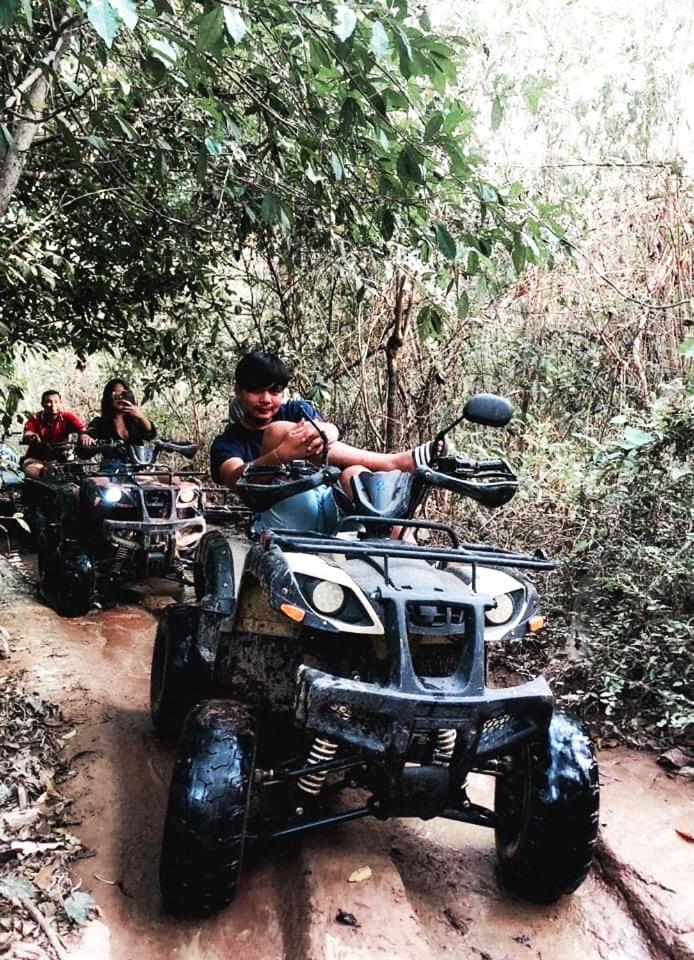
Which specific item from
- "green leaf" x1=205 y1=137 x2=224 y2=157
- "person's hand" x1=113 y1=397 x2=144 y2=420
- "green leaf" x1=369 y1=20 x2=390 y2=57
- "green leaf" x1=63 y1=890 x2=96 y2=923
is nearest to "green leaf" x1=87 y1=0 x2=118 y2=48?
"green leaf" x1=369 y1=20 x2=390 y2=57

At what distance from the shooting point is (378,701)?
177cm

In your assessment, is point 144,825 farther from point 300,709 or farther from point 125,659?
point 125,659

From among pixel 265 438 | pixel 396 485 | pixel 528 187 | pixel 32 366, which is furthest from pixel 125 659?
pixel 32 366

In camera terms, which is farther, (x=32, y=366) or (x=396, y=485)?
(x=32, y=366)

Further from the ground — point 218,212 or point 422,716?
point 218,212

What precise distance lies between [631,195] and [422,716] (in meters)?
5.46

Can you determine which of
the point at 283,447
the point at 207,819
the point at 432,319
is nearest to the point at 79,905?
the point at 207,819

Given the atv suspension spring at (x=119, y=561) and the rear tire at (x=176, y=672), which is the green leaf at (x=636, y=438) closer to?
the rear tire at (x=176, y=672)

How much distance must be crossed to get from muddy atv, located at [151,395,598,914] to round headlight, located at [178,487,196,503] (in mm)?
3117

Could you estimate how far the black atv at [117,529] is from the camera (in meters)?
5.23

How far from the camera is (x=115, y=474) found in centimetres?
554

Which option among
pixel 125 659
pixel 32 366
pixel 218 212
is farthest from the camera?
pixel 32 366

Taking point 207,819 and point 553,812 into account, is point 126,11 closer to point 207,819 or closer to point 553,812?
point 207,819

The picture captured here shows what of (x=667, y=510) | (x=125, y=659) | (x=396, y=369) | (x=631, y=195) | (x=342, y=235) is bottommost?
(x=125, y=659)
